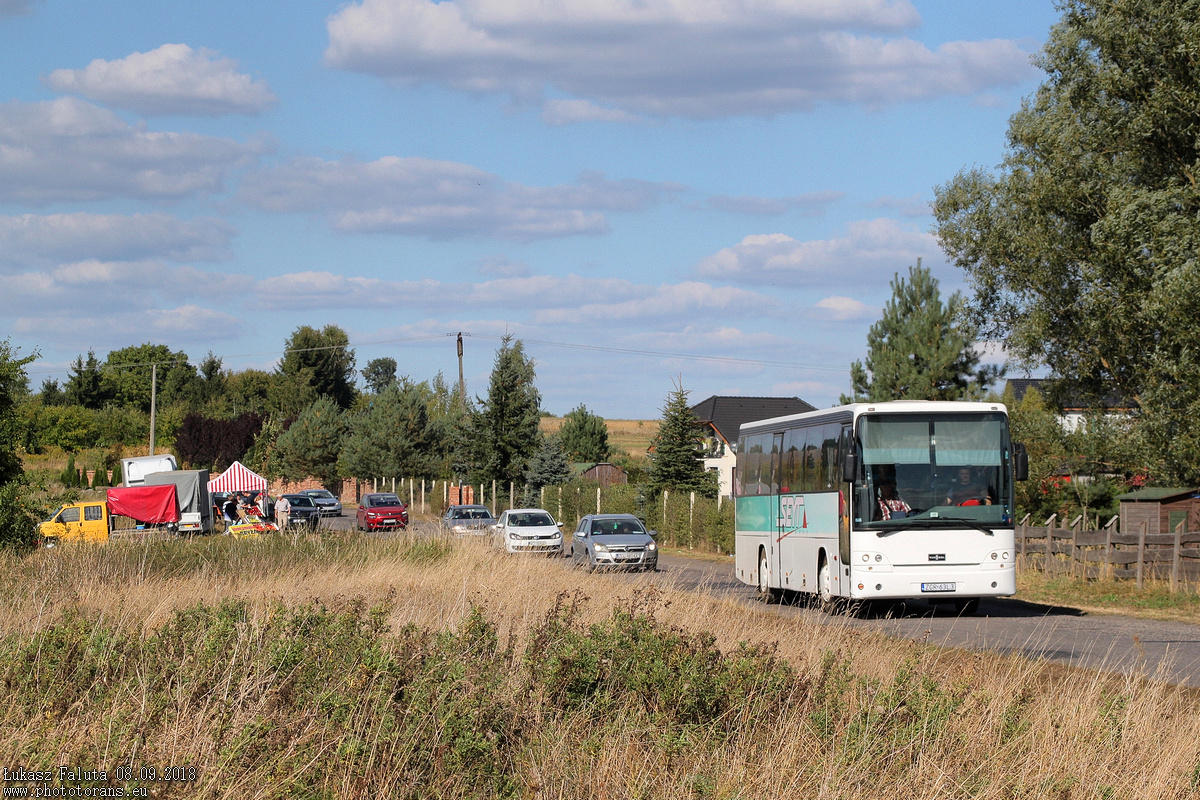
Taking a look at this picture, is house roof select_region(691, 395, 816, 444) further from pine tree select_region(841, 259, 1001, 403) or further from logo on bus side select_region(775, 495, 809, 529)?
logo on bus side select_region(775, 495, 809, 529)

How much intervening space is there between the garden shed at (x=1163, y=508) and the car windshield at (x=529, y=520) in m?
17.0

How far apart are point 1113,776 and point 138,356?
13516 centimetres

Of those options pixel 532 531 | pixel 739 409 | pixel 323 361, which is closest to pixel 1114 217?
pixel 532 531

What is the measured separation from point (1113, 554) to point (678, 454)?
24515mm

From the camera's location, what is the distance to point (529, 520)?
32719mm

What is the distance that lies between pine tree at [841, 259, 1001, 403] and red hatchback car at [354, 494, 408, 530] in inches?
701

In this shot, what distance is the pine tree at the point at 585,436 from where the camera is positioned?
96488 millimetres

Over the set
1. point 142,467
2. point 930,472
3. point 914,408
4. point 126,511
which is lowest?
point 126,511

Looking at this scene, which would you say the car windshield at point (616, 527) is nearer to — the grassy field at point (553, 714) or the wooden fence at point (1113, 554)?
the wooden fence at point (1113, 554)

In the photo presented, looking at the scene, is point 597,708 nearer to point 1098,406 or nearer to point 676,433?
point 1098,406

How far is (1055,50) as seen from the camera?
96.8 ft

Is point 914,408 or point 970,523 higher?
point 914,408

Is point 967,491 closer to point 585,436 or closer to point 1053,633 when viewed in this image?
point 1053,633

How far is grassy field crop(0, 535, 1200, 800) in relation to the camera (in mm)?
6266
